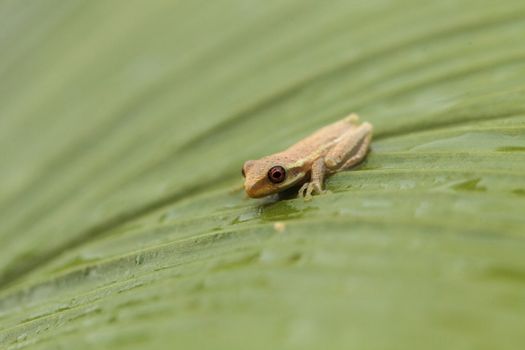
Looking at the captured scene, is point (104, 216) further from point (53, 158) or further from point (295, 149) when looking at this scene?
point (295, 149)

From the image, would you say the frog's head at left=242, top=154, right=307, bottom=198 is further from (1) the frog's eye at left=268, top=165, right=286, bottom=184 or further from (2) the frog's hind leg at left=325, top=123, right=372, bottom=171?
(2) the frog's hind leg at left=325, top=123, right=372, bottom=171

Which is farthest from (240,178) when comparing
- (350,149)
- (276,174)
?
(350,149)

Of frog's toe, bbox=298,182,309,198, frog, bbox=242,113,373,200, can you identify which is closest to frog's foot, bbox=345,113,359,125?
frog, bbox=242,113,373,200

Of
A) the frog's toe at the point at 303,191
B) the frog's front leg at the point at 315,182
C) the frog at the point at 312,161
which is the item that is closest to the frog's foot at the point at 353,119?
the frog at the point at 312,161

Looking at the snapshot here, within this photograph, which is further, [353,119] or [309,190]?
[353,119]

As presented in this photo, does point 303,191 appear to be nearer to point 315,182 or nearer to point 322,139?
point 315,182

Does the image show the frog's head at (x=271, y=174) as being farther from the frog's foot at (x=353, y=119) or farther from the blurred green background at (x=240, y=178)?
the frog's foot at (x=353, y=119)
